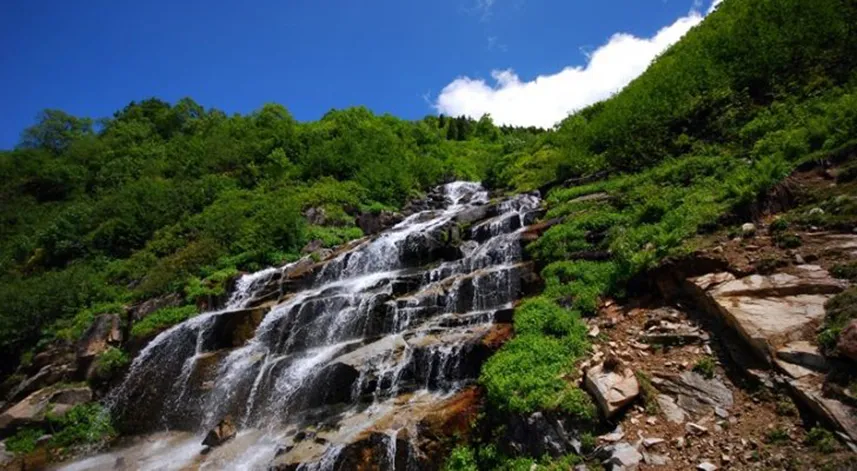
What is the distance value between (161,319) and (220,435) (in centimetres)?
841

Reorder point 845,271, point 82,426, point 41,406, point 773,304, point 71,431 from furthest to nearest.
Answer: point 41,406 → point 82,426 → point 71,431 → point 773,304 → point 845,271

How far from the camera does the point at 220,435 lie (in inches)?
435

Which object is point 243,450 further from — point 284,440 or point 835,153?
point 835,153

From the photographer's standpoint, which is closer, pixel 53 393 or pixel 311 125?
pixel 53 393

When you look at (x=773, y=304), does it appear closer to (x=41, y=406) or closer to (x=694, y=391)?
(x=694, y=391)

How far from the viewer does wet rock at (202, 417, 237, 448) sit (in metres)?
10.9

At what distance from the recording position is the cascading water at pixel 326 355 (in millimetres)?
10000

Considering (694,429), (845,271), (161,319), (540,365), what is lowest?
(694,429)

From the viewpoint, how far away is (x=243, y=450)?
10234 mm

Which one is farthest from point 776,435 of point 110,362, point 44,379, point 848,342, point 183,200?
point 183,200

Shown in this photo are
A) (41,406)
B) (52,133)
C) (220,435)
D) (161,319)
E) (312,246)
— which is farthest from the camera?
(52,133)

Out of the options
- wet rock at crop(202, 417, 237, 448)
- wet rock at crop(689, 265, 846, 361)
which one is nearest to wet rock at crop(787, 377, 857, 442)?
wet rock at crop(689, 265, 846, 361)

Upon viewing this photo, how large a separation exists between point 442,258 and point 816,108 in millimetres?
13499

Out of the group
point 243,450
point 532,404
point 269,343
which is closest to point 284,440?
point 243,450
